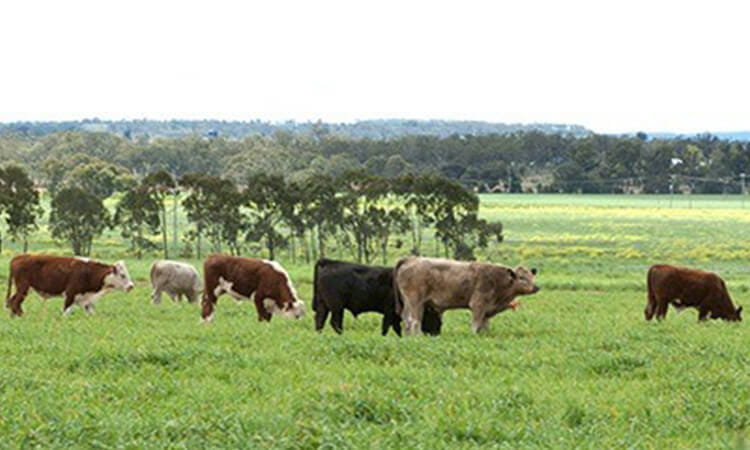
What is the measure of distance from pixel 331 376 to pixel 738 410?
194 inches

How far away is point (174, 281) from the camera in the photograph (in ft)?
106

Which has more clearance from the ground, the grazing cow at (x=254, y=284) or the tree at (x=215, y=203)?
the grazing cow at (x=254, y=284)

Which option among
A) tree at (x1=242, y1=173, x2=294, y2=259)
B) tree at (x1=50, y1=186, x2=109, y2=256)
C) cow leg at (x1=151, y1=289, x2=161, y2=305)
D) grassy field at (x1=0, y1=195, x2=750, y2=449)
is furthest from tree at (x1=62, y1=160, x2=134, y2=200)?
grassy field at (x1=0, y1=195, x2=750, y2=449)

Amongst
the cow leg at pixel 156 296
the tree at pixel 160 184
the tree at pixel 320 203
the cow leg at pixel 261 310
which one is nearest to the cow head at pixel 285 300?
the cow leg at pixel 261 310

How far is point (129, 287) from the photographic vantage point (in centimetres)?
2692

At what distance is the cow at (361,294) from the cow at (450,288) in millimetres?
281

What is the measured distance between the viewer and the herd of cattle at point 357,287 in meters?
21.2

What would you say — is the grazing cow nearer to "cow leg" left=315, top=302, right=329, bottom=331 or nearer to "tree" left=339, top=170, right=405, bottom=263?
"cow leg" left=315, top=302, right=329, bottom=331

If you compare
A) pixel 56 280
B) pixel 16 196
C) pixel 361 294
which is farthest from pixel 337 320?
pixel 16 196

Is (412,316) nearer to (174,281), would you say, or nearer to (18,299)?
(18,299)

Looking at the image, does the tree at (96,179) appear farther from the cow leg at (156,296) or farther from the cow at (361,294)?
the cow at (361,294)

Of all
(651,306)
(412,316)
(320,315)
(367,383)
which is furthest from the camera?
(651,306)

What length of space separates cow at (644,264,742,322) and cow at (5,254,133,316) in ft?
40.1

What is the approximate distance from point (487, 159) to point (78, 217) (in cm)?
10498
